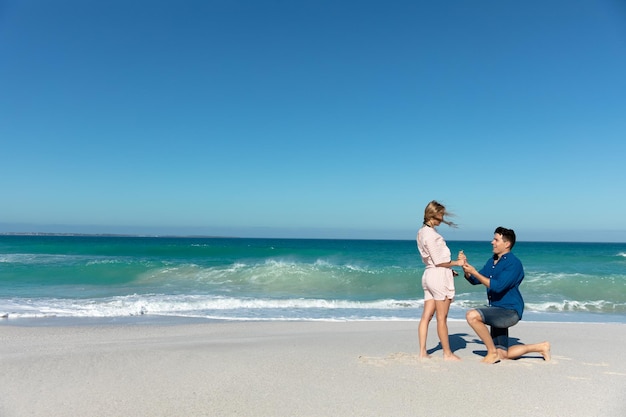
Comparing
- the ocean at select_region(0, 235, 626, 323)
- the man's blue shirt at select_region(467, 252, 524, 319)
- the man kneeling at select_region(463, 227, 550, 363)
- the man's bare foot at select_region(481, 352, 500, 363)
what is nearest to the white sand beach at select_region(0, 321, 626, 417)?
the man's bare foot at select_region(481, 352, 500, 363)

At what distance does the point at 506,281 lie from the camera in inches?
193

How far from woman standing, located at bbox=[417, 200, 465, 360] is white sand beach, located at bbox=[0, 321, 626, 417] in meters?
0.49

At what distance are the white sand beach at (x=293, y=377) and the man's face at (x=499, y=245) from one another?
1.21 meters

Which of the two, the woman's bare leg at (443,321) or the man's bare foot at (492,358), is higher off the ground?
the woman's bare leg at (443,321)

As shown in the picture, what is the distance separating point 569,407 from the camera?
12.2ft

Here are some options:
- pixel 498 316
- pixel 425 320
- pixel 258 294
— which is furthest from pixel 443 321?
pixel 258 294

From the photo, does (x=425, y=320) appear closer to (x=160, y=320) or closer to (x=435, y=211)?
(x=435, y=211)

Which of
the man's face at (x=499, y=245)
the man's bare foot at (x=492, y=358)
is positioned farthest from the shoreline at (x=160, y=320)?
the man's face at (x=499, y=245)

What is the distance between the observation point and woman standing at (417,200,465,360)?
5.04m

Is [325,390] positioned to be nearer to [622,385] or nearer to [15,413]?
[15,413]

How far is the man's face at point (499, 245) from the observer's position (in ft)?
16.5

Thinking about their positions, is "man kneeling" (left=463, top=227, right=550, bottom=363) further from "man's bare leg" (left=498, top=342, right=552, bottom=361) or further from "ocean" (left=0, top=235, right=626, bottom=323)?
"ocean" (left=0, top=235, right=626, bottom=323)

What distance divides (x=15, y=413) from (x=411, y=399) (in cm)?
305

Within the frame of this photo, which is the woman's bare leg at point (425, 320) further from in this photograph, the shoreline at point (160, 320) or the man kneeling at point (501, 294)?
the shoreline at point (160, 320)
